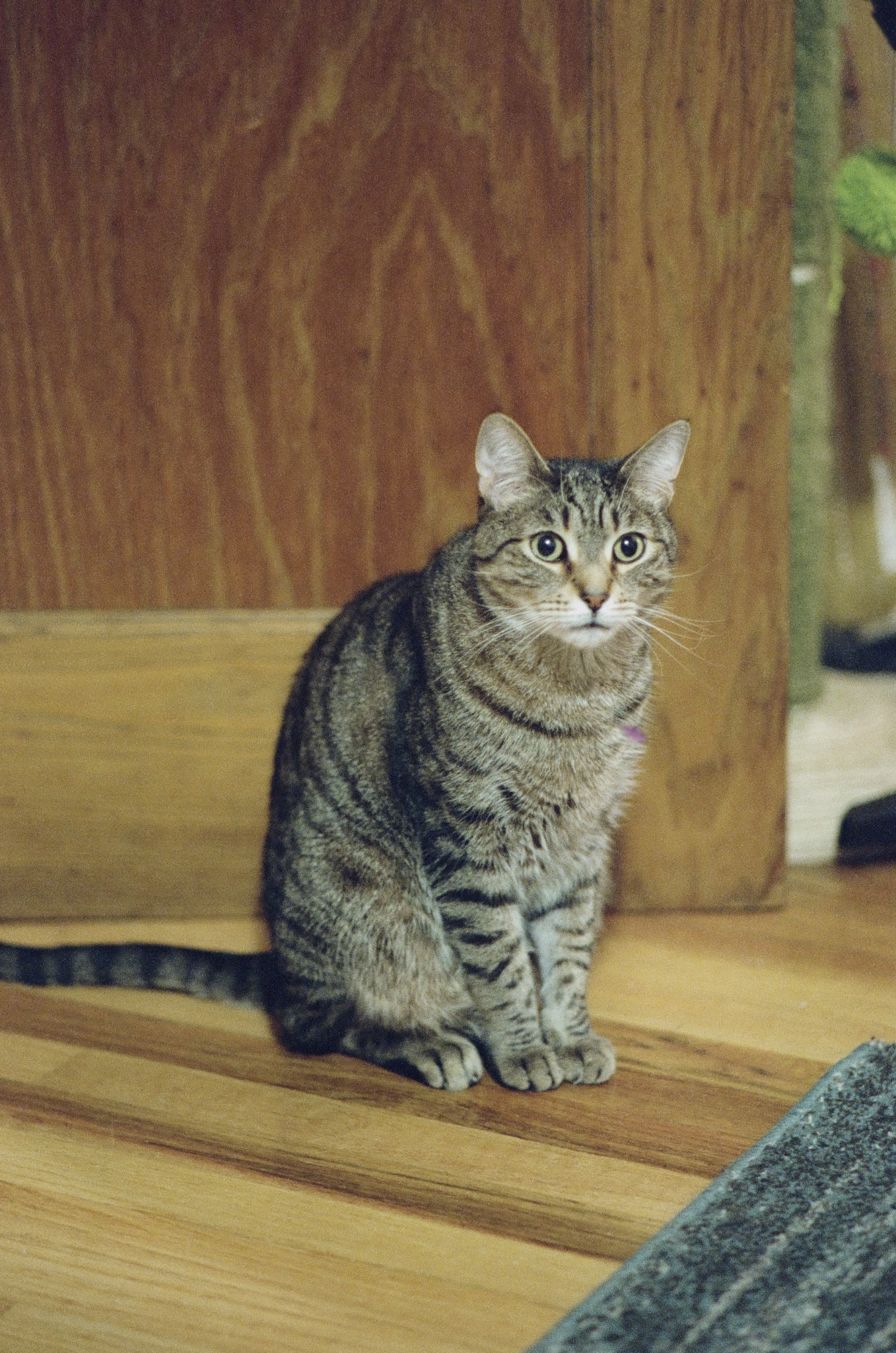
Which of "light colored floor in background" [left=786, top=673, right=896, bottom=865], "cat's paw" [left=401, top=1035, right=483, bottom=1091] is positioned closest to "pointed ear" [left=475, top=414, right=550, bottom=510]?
"cat's paw" [left=401, top=1035, right=483, bottom=1091]

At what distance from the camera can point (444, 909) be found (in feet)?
4.54

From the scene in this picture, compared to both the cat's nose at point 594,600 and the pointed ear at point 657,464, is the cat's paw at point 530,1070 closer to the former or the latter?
the cat's nose at point 594,600

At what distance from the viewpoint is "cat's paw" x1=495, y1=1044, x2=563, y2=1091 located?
1384 mm

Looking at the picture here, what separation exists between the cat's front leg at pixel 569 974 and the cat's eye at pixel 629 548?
1.31 feet

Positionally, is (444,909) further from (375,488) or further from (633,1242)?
(375,488)

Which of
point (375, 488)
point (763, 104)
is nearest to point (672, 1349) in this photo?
point (375, 488)

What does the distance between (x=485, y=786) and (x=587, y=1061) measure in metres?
0.34

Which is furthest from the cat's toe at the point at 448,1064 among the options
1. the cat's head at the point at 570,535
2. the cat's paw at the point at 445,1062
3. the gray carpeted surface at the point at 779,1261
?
the cat's head at the point at 570,535

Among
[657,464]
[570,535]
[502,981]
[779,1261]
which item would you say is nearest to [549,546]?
[570,535]

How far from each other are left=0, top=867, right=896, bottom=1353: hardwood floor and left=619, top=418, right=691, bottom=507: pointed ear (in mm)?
648

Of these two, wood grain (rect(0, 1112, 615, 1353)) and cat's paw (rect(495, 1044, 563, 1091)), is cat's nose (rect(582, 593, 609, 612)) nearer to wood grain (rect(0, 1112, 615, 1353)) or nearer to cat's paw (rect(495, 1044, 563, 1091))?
cat's paw (rect(495, 1044, 563, 1091))

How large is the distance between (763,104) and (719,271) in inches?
8.3

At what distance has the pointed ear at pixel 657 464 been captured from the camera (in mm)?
1355

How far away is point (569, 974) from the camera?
1456 mm
